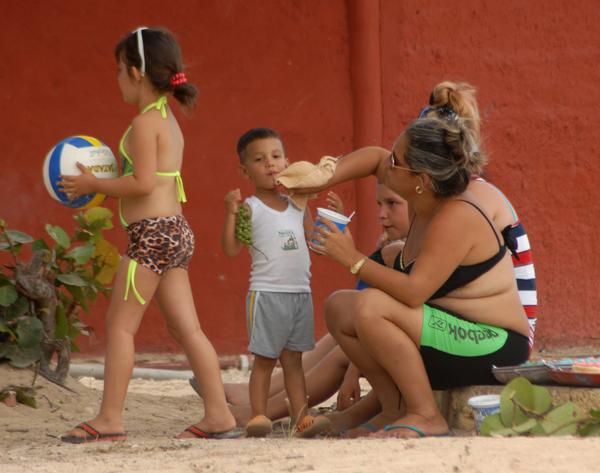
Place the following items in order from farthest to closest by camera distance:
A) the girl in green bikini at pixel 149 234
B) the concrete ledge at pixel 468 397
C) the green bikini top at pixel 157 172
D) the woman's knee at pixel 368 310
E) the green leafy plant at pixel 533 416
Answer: the green bikini top at pixel 157 172
the girl in green bikini at pixel 149 234
the woman's knee at pixel 368 310
the concrete ledge at pixel 468 397
the green leafy plant at pixel 533 416

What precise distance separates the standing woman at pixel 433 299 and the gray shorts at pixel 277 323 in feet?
0.99

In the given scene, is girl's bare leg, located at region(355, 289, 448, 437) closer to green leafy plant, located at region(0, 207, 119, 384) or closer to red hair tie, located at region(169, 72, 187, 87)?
red hair tie, located at region(169, 72, 187, 87)

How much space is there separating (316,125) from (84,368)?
6.69ft

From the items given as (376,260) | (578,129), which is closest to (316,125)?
(578,129)

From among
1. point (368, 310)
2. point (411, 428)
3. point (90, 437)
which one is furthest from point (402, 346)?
point (90, 437)

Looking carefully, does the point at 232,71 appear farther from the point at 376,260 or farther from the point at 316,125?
the point at 376,260

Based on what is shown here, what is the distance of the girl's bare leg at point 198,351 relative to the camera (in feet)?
15.5

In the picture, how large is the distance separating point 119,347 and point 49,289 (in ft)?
3.77

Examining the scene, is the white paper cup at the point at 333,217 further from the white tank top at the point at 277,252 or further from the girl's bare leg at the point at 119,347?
the girl's bare leg at the point at 119,347

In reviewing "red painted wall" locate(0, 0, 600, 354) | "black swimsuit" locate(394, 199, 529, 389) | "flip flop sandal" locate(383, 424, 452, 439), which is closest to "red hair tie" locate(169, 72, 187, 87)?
"black swimsuit" locate(394, 199, 529, 389)

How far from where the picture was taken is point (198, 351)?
471 centimetres

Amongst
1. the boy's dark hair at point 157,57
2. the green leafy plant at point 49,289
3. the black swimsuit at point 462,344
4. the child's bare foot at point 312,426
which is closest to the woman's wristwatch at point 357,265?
the black swimsuit at point 462,344

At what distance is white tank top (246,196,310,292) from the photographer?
5.00 m

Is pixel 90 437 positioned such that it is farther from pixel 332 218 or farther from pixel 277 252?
pixel 332 218
